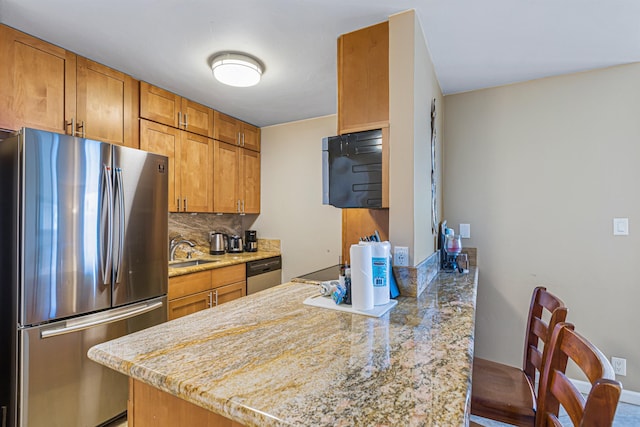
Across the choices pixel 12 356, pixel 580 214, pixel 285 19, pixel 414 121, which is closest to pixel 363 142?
pixel 414 121

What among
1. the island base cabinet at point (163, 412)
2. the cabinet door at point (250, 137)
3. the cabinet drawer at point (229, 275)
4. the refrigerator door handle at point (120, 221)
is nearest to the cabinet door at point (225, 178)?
the cabinet door at point (250, 137)

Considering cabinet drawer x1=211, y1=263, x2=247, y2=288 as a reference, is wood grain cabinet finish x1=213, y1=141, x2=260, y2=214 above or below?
above

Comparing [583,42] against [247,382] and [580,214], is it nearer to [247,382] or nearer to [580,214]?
[580,214]

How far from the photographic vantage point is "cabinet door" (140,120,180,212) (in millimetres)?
2536

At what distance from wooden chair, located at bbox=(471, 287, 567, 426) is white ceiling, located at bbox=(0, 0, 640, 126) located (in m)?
1.44

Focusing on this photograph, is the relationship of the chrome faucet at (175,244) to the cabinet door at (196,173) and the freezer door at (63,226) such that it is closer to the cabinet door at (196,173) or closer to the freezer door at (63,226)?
the cabinet door at (196,173)

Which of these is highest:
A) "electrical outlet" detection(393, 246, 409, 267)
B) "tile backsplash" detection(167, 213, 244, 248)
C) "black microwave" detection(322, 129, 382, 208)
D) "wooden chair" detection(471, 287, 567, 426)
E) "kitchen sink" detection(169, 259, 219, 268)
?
"black microwave" detection(322, 129, 382, 208)

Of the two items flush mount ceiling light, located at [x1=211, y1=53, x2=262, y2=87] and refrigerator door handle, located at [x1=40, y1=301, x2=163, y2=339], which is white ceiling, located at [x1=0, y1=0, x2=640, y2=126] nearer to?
flush mount ceiling light, located at [x1=211, y1=53, x2=262, y2=87]

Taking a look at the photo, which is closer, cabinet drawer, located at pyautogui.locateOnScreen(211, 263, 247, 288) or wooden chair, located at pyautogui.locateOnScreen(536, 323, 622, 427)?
wooden chair, located at pyautogui.locateOnScreen(536, 323, 622, 427)

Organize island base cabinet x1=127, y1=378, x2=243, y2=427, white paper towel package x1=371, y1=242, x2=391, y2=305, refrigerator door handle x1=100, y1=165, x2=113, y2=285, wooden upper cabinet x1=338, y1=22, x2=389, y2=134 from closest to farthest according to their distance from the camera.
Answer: island base cabinet x1=127, y1=378, x2=243, y2=427, white paper towel package x1=371, y1=242, x2=391, y2=305, wooden upper cabinet x1=338, y1=22, x2=389, y2=134, refrigerator door handle x1=100, y1=165, x2=113, y2=285

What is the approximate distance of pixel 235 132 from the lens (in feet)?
11.3

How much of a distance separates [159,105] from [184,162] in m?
0.51

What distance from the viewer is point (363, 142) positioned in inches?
67.2

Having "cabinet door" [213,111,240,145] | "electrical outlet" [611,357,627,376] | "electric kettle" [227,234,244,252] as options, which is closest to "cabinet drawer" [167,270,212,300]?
"electric kettle" [227,234,244,252]
